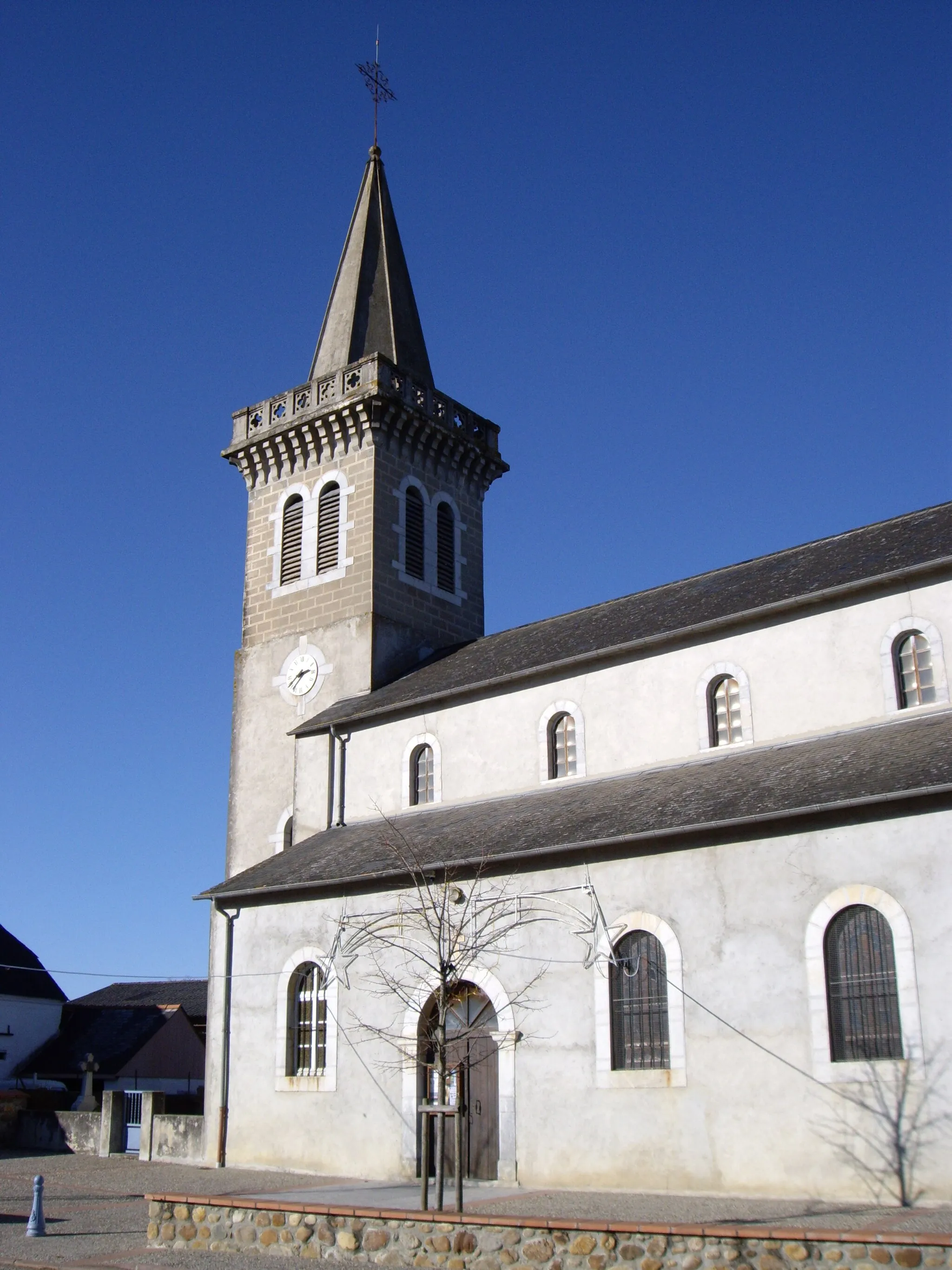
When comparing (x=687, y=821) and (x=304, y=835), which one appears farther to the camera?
(x=304, y=835)

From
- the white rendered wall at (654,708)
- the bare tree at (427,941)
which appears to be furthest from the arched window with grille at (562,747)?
the bare tree at (427,941)

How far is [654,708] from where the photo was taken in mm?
22250

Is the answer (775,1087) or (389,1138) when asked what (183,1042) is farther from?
(775,1087)

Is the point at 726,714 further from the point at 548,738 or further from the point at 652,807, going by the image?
the point at 548,738

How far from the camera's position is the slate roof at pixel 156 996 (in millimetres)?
51969

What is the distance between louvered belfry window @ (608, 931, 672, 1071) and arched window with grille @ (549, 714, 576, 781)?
5.08 metres

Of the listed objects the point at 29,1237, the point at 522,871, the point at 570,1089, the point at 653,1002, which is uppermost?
the point at 522,871

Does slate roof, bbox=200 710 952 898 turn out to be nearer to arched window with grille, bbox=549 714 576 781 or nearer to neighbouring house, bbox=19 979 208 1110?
arched window with grille, bbox=549 714 576 781

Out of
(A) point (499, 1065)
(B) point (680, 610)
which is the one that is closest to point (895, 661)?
(B) point (680, 610)

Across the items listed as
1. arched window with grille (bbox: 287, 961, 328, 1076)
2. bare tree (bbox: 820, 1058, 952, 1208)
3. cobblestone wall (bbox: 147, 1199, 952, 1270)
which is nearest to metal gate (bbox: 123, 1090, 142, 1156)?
arched window with grille (bbox: 287, 961, 328, 1076)

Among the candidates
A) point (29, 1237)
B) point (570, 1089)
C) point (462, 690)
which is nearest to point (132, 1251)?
point (29, 1237)

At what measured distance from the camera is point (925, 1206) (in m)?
14.9

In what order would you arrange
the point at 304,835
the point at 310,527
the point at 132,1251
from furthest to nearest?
1. the point at 310,527
2. the point at 304,835
3. the point at 132,1251

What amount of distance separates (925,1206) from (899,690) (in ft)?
25.0
